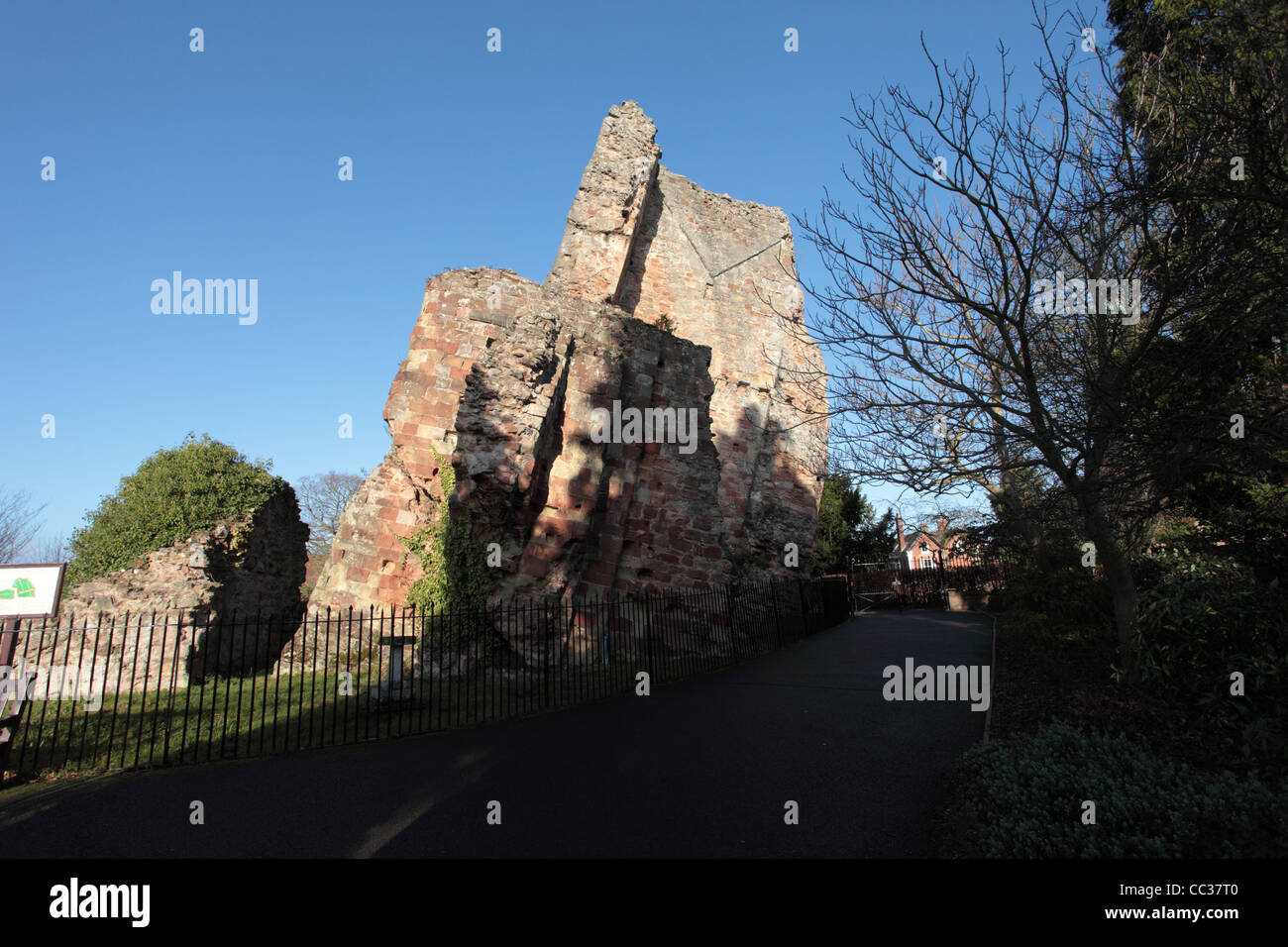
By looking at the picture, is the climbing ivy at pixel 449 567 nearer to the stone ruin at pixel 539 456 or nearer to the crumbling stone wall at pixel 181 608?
the stone ruin at pixel 539 456

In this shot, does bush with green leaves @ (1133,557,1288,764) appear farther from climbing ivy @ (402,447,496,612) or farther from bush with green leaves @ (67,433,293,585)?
bush with green leaves @ (67,433,293,585)

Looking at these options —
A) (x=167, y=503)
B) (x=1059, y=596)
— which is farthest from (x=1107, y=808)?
(x=167, y=503)

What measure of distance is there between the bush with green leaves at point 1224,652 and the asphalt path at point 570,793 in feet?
6.89

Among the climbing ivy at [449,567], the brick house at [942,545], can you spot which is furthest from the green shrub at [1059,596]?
the climbing ivy at [449,567]

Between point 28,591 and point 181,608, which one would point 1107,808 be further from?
point 181,608

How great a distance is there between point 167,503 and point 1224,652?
16.3 metres

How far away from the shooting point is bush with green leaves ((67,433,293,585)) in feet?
38.9

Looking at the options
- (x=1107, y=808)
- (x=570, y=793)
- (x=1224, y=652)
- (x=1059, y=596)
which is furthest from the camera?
(x=1059, y=596)

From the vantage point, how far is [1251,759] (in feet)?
16.9

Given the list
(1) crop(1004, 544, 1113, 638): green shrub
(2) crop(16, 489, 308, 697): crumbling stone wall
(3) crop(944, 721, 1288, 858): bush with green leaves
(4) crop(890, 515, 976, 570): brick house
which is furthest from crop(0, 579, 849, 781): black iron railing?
(3) crop(944, 721, 1288, 858): bush with green leaves

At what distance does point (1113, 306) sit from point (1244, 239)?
1.26 metres

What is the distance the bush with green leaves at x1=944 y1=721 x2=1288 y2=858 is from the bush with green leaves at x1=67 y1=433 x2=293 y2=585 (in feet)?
44.8

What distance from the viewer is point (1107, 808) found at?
412 cm
